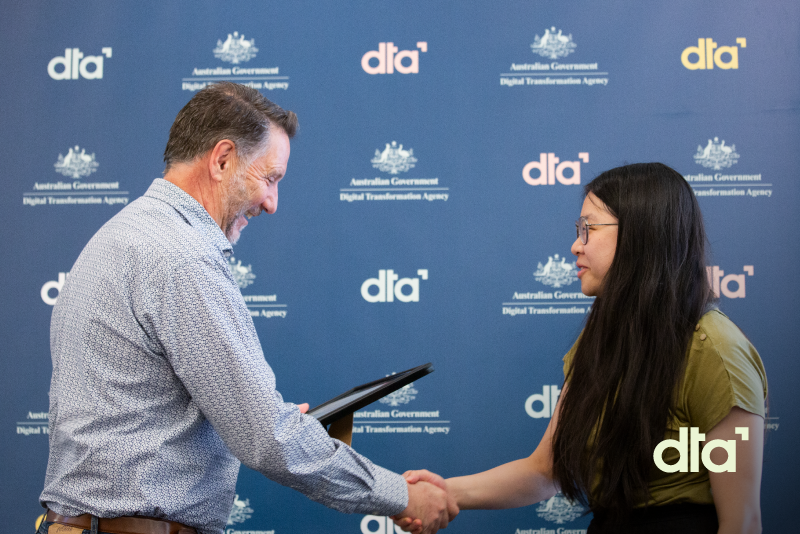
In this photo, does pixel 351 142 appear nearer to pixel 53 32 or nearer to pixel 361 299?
pixel 361 299

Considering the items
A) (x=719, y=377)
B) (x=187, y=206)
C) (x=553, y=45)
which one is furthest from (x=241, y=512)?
(x=553, y=45)

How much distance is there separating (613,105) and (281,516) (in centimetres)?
240

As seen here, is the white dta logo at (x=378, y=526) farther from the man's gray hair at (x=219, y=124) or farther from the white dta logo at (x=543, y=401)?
the man's gray hair at (x=219, y=124)

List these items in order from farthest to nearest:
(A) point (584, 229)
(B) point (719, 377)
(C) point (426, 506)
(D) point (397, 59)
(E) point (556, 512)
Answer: (D) point (397, 59) → (E) point (556, 512) → (C) point (426, 506) → (A) point (584, 229) → (B) point (719, 377)

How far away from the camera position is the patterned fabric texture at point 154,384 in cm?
133

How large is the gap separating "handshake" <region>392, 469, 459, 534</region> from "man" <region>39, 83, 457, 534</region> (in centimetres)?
37

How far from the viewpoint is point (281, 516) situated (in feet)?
9.32

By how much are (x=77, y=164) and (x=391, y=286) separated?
5.25 feet

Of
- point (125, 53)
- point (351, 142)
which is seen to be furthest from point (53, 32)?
point (351, 142)

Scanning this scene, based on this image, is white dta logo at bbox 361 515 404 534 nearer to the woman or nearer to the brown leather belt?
the woman

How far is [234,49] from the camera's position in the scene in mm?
2992

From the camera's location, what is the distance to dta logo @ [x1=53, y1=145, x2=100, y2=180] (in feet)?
9.80

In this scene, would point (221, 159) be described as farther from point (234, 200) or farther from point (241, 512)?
point (241, 512)

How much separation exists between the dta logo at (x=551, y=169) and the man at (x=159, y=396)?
179cm
